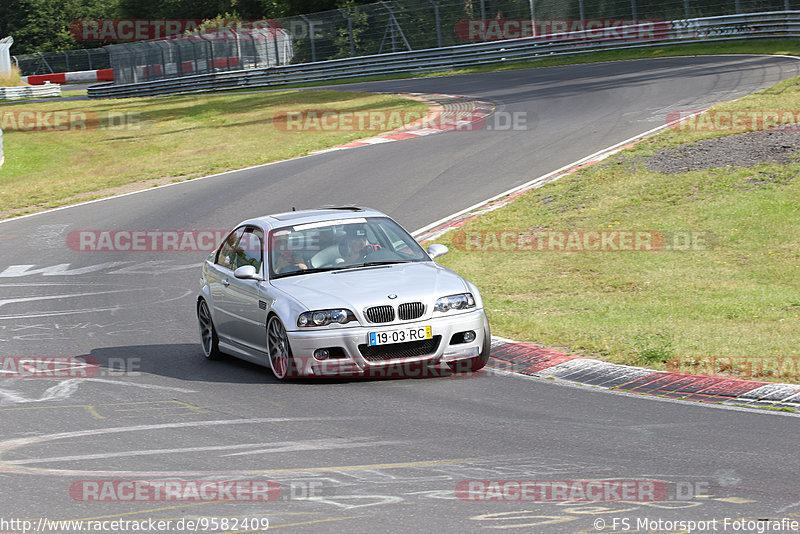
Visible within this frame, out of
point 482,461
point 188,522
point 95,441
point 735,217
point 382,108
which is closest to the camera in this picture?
point 188,522

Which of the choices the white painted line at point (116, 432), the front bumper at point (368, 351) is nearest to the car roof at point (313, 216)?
the front bumper at point (368, 351)

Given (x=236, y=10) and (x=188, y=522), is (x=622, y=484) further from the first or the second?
(x=236, y=10)

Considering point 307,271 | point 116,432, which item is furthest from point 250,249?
point 116,432

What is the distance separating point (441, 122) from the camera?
29016mm

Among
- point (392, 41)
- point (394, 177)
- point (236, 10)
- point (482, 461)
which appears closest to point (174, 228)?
point (394, 177)

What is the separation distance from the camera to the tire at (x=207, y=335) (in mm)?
10484

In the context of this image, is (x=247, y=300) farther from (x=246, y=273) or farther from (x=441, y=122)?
(x=441, y=122)

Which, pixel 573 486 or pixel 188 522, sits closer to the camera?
pixel 188 522

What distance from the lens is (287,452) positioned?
6676mm

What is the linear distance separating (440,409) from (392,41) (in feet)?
136

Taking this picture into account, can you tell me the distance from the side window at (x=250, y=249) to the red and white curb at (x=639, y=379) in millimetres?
2473

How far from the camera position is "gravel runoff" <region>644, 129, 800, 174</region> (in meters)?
18.2

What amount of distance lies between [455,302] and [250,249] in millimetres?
2416

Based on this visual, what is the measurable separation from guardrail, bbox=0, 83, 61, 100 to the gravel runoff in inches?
1920
